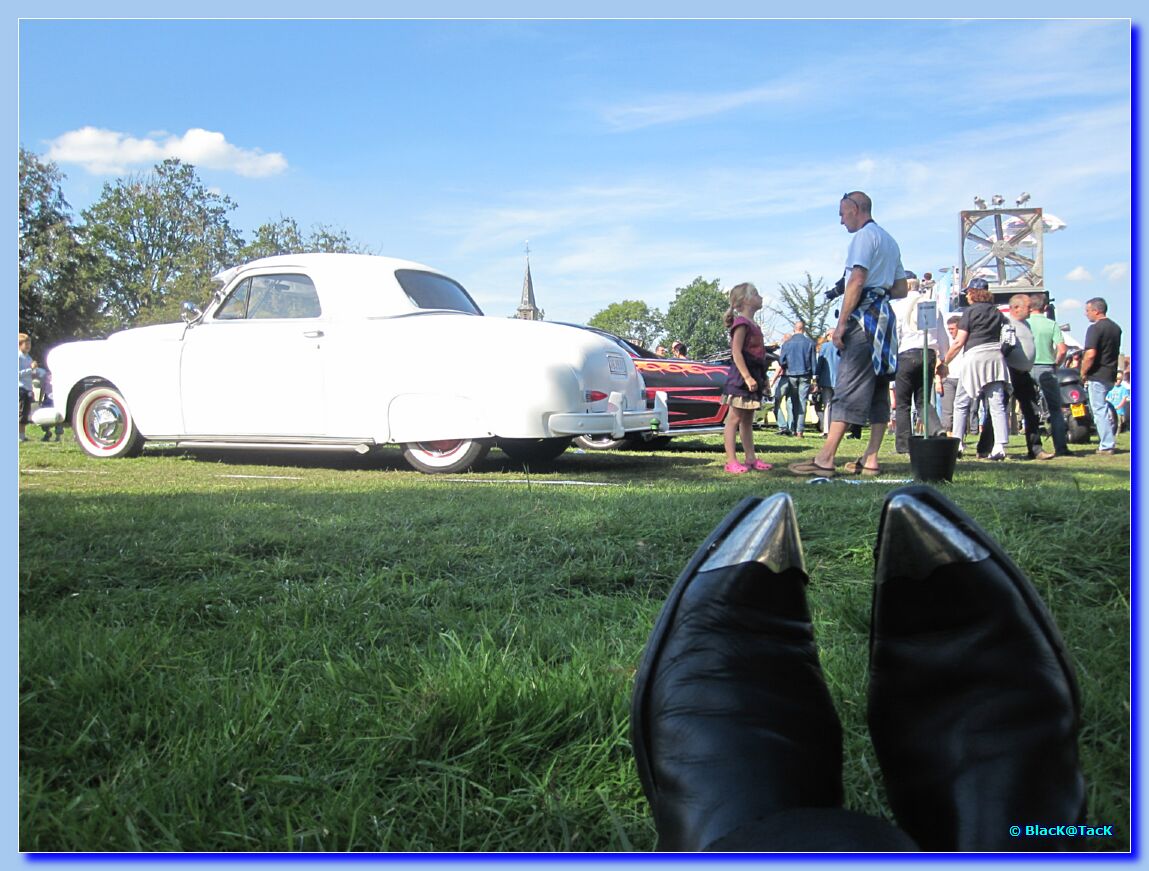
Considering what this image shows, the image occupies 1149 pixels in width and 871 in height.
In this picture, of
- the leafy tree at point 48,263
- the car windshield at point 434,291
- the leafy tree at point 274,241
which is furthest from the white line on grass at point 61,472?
the car windshield at point 434,291

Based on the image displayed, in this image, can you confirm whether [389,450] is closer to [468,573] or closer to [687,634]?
[468,573]

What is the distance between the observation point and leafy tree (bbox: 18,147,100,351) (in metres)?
1.32

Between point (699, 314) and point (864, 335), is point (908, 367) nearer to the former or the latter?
point (864, 335)

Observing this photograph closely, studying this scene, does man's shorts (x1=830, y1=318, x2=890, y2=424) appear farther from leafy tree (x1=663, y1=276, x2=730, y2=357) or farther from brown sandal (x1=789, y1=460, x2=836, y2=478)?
leafy tree (x1=663, y1=276, x2=730, y2=357)

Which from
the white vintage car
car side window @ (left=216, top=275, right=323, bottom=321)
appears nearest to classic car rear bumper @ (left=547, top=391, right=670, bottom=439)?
the white vintage car

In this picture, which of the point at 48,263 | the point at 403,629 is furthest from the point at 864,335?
the point at 48,263

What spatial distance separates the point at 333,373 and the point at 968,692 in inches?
47.2

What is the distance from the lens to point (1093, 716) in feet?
3.59

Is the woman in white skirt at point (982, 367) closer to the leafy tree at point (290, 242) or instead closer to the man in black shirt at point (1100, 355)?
the man in black shirt at point (1100, 355)

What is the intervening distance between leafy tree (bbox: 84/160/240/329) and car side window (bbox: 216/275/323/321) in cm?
6

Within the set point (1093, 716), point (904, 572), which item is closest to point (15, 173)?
point (904, 572)

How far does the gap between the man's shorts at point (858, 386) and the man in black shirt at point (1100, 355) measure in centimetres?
27

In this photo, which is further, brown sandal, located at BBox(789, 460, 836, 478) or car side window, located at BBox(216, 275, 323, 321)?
car side window, located at BBox(216, 275, 323, 321)

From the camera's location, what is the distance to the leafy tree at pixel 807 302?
1185mm
